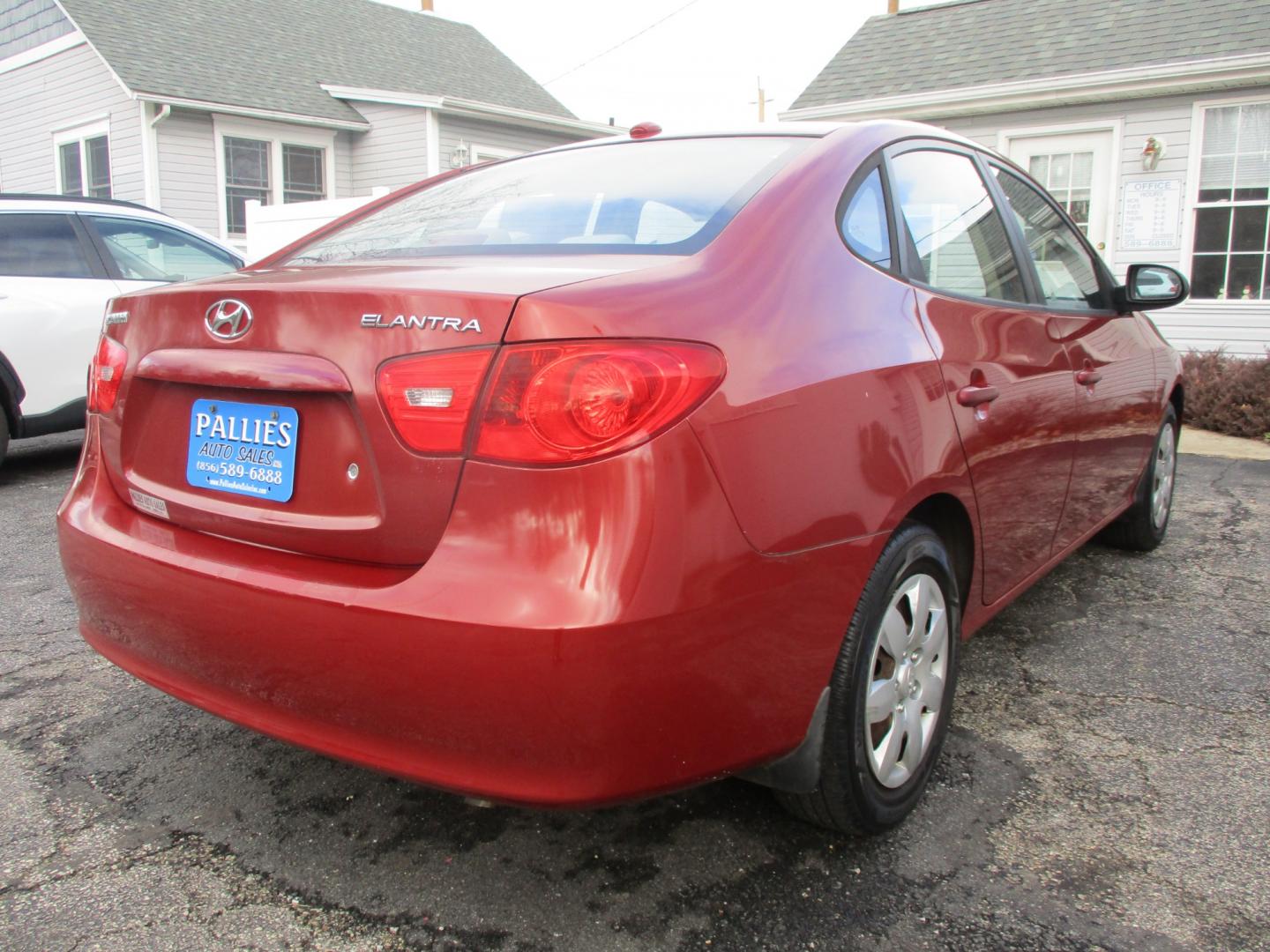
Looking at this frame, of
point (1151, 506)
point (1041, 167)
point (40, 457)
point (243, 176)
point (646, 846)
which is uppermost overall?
point (243, 176)

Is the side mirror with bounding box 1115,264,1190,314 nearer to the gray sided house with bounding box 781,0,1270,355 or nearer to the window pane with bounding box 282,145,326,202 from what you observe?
the gray sided house with bounding box 781,0,1270,355

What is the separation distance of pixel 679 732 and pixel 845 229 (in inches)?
44.1

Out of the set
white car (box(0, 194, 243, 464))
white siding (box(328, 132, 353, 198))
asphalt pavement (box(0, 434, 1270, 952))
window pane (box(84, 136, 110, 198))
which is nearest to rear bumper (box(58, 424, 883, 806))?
asphalt pavement (box(0, 434, 1270, 952))

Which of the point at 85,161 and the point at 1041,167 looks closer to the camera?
the point at 1041,167

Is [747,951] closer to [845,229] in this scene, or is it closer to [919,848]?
[919,848]

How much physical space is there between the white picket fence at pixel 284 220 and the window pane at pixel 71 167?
5.99 metres

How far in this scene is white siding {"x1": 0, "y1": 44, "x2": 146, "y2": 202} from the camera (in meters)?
15.0

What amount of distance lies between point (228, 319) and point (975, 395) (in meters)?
1.63

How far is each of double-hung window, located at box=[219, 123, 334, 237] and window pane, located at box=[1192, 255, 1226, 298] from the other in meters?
12.0

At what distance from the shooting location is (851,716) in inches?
81.4

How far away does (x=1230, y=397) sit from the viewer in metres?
8.52

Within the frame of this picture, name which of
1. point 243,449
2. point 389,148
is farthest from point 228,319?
point 389,148

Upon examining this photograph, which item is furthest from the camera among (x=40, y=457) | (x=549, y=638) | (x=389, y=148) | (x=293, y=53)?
(x=293, y=53)

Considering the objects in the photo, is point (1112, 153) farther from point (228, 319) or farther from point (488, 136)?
point (228, 319)
